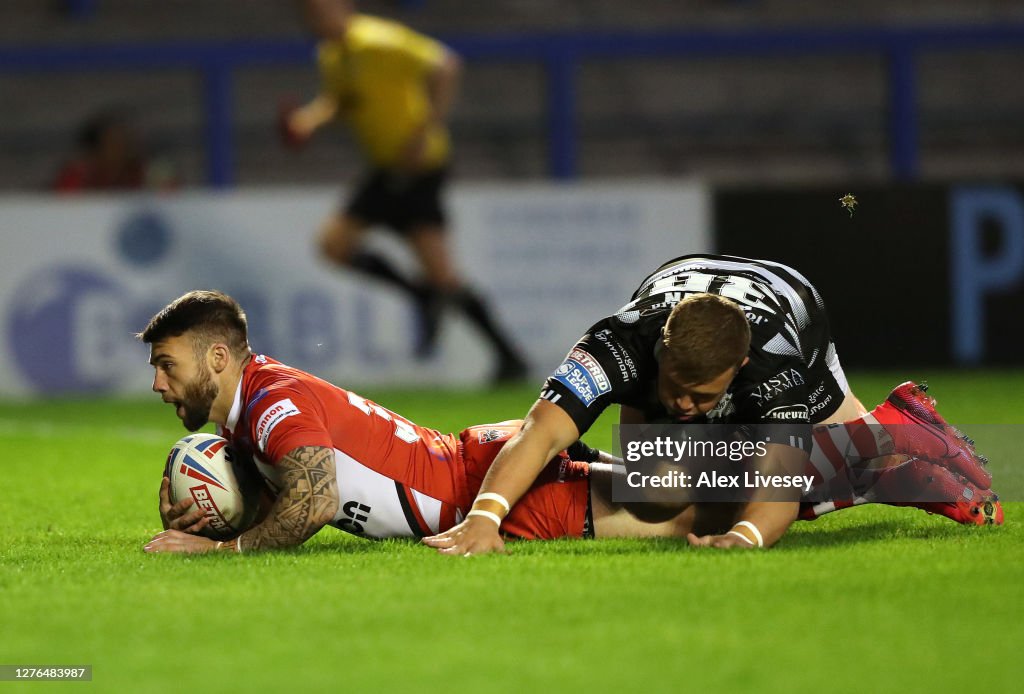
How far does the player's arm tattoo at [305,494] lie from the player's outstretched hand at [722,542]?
3.44ft

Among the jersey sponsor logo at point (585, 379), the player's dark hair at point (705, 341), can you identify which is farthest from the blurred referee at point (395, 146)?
the player's dark hair at point (705, 341)

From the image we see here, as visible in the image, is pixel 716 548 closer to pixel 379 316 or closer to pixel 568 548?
pixel 568 548

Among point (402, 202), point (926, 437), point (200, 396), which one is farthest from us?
point (402, 202)

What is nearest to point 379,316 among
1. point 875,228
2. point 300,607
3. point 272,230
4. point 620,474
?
point 272,230

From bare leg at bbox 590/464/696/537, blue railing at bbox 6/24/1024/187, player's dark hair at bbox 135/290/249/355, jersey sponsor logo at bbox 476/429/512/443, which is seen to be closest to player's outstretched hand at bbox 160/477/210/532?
player's dark hair at bbox 135/290/249/355

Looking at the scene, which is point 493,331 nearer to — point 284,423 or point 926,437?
point 926,437

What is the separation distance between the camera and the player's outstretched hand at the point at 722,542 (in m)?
4.42

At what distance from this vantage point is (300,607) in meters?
3.71

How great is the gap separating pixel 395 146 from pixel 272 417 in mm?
8547

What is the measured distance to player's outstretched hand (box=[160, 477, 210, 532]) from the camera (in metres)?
4.71

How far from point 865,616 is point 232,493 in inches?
80.7

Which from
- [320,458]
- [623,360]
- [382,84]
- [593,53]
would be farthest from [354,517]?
[593,53]

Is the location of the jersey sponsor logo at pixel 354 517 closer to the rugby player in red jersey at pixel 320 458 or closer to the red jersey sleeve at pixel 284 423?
the rugby player in red jersey at pixel 320 458

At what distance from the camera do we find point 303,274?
11961 millimetres
